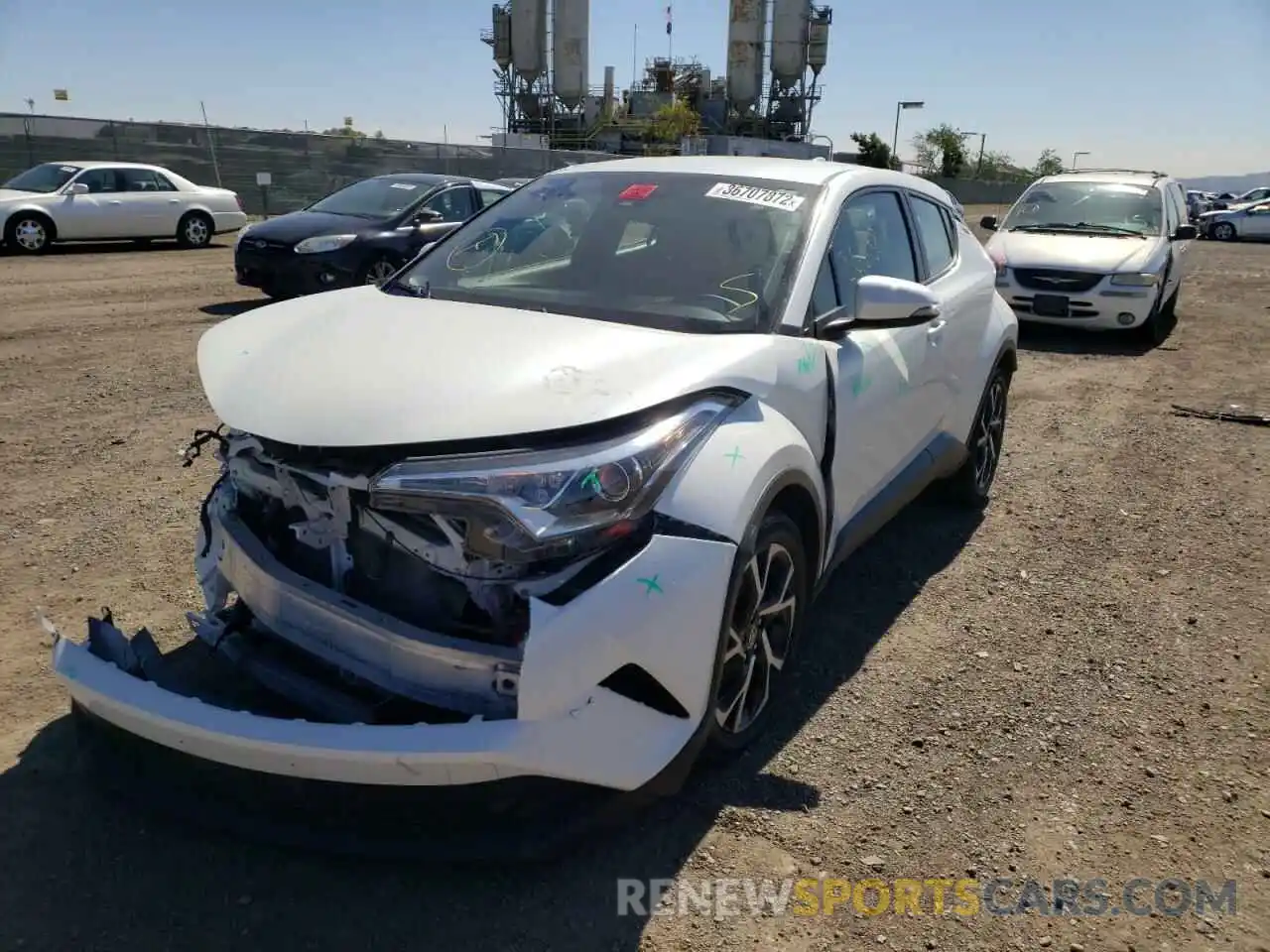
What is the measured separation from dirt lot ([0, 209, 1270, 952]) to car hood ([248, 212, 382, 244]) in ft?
14.2

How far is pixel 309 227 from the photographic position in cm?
1054

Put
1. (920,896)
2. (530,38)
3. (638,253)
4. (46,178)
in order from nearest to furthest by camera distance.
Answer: (920,896), (638,253), (46,178), (530,38)

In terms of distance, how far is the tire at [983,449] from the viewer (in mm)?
5111

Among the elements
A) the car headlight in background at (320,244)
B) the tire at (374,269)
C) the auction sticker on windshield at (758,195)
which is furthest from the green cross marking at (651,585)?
the car headlight in background at (320,244)

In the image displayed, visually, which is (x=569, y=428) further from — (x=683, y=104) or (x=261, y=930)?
(x=683, y=104)

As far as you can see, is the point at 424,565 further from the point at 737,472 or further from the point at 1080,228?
the point at 1080,228

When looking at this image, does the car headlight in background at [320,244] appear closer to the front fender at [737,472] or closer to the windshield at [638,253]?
the windshield at [638,253]

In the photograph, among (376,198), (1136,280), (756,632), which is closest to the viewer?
(756,632)

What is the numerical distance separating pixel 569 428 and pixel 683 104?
6948cm

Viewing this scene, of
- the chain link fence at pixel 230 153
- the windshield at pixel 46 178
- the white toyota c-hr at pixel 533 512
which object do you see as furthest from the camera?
the chain link fence at pixel 230 153

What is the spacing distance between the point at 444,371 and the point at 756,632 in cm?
119

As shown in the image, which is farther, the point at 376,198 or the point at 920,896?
the point at 376,198

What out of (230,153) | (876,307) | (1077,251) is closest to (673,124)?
(230,153)

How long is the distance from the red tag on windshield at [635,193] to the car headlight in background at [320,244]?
23.6ft
